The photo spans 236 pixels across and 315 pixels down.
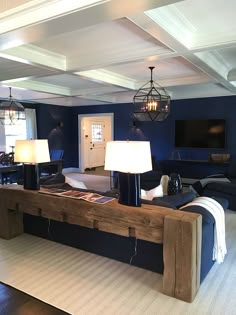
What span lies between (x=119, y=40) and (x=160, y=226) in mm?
2329

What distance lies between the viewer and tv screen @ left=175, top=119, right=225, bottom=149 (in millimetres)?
7230

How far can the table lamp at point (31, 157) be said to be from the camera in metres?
3.49

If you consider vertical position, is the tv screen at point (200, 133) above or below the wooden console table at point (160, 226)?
above

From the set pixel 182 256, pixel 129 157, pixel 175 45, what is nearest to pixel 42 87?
pixel 175 45

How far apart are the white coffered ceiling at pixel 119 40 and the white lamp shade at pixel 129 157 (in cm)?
112

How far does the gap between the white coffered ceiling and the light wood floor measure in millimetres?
2379

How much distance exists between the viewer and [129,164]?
8.59 feet

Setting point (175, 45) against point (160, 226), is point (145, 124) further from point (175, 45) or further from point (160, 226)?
point (160, 226)

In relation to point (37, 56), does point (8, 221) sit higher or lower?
lower

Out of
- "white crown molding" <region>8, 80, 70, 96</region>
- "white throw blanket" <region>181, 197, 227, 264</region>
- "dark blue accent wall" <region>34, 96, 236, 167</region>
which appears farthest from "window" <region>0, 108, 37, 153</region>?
"white throw blanket" <region>181, 197, 227, 264</region>

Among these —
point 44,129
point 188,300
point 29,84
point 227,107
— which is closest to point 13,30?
point 188,300

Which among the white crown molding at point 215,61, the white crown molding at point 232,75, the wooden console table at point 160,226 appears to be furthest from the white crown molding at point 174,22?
the white crown molding at point 232,75

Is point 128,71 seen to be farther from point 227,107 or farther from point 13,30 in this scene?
point 227,107

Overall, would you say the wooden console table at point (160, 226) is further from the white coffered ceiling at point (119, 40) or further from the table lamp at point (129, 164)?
the white coffered ceiling at point (119, 40)
